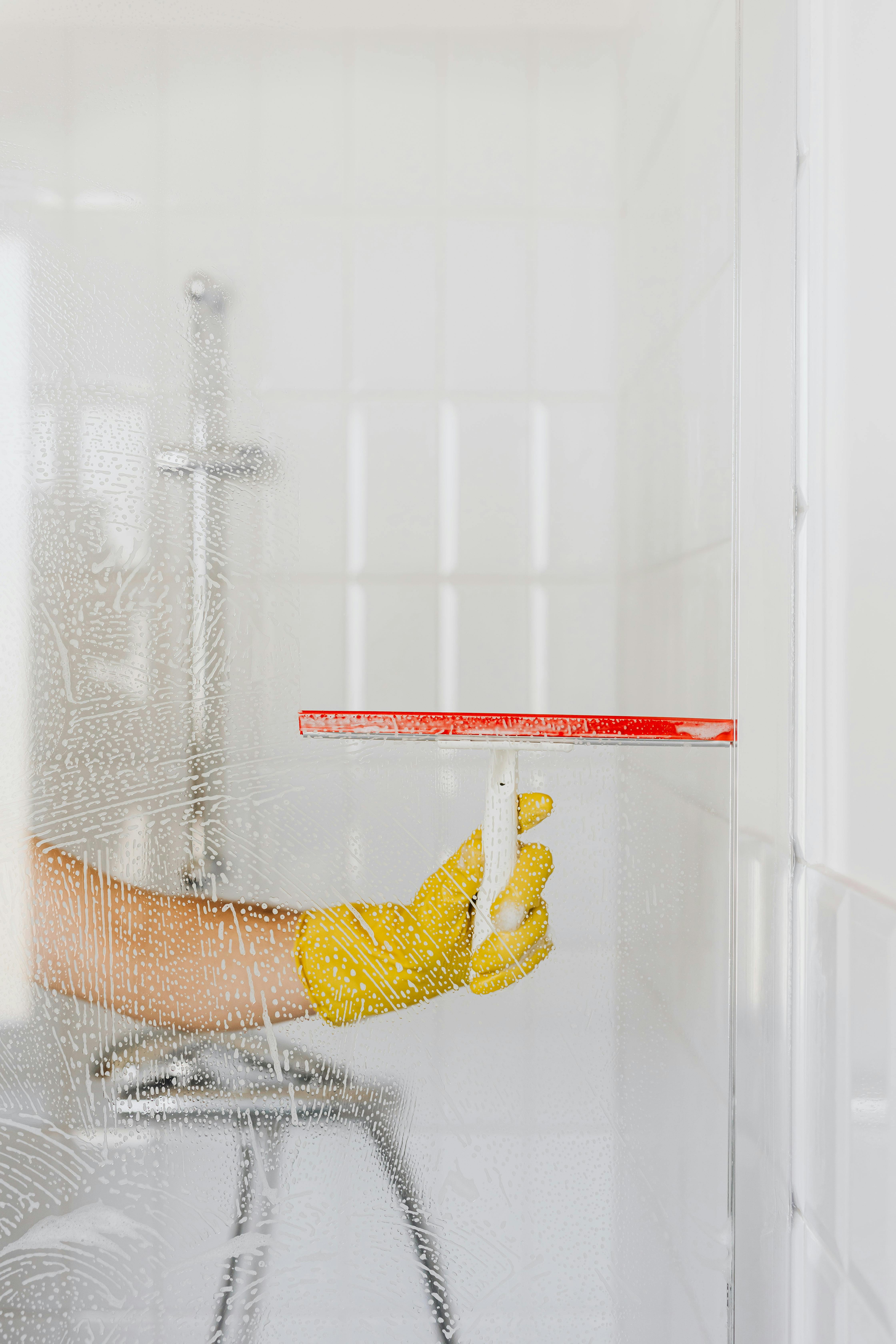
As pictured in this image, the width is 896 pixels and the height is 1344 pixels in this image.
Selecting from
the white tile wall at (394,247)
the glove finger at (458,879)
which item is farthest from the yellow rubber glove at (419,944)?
the white tile wall at (394,247)

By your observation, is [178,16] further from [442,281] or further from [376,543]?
[376,543]

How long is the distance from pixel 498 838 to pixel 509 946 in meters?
0.07

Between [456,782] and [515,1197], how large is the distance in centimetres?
27

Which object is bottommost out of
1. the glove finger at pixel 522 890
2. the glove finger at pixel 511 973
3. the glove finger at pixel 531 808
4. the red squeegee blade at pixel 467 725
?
the glove finger at pixel 511 973

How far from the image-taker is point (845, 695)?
534mm

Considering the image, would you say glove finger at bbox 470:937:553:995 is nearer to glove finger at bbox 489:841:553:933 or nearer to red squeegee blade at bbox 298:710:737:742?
glove finger at bbox 489:841:553:933

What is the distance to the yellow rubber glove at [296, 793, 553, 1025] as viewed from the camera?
600 mm

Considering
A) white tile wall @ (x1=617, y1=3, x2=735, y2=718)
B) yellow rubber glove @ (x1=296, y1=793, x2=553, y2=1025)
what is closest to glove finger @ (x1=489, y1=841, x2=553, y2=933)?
yellow rubber glove @ (x1=296, y1=793, x2=553, y2=1025)

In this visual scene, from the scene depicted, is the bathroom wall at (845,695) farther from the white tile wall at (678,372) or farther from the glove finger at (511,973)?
the glove finger at (511,973)

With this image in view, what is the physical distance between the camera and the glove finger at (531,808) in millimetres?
→ 609

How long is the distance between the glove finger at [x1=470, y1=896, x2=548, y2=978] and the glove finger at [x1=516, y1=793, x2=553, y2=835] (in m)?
0.05

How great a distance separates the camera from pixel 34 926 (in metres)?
0.61

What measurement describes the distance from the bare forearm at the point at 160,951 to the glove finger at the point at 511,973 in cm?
11

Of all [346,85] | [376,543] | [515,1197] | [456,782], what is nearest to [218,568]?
[376,543]
